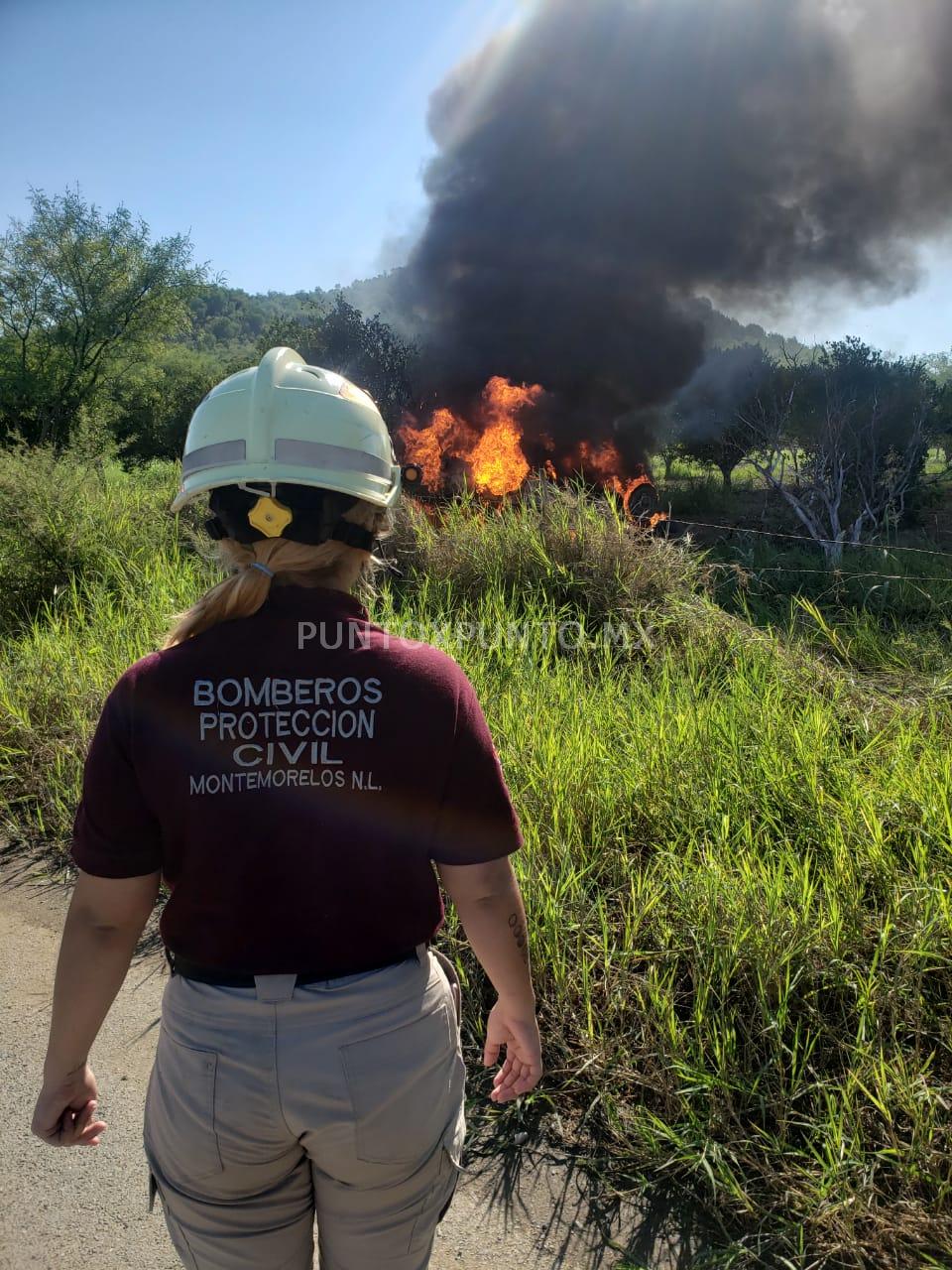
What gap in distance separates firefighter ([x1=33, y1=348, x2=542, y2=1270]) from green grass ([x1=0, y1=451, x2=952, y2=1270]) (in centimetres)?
109

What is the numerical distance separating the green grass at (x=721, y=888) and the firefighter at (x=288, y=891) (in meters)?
1.09

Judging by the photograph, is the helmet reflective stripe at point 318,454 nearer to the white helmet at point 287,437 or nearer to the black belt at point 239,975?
the white helmet at point 287,437

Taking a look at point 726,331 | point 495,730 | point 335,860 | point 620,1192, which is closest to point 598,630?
point 495,730

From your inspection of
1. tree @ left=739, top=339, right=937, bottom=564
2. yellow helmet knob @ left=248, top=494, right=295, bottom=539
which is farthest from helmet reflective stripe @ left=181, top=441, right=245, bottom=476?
tree @ left=739, top=339, right=937, bottom=564

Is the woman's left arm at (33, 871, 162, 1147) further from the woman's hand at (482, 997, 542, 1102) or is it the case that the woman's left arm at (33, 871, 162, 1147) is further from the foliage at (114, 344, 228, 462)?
the foliage at (114, 344, 228, 462)

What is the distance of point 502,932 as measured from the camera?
1.26m

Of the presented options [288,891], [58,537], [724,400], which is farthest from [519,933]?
[724,400]

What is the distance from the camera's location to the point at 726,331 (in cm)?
1925

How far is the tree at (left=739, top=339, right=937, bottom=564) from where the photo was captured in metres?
14.1

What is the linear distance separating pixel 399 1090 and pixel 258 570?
74cm

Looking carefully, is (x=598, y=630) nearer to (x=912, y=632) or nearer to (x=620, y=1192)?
(x=912, y=632)

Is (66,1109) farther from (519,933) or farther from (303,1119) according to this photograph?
(519,933)

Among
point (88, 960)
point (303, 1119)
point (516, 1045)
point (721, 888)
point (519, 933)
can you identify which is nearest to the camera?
point (303, 1119)

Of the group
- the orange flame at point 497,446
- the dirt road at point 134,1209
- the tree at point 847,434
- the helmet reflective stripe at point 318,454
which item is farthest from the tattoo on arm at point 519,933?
the tree at point 847,434
